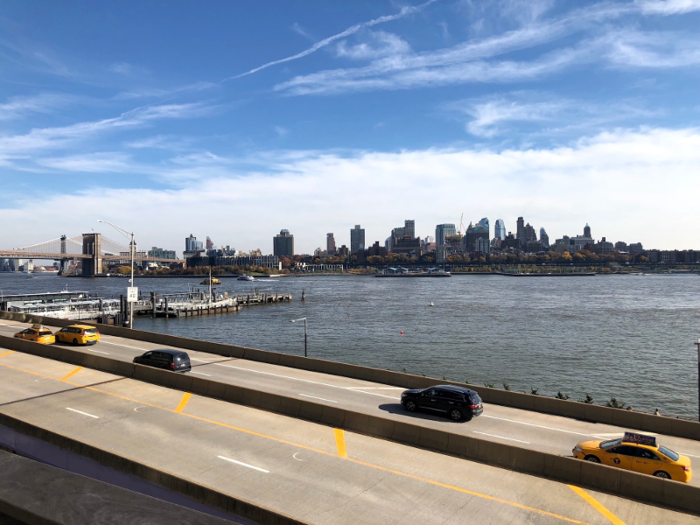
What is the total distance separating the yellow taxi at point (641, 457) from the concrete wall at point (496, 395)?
222 inches

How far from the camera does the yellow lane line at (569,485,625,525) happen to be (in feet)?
A: 39.3

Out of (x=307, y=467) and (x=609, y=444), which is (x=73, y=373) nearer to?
(x=307, y=467)

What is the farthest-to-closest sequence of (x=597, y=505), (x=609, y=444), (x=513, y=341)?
(x=513, y=341), (x=609, y=444), (x=597, y=505)

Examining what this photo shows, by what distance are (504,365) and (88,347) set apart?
34.1 meters

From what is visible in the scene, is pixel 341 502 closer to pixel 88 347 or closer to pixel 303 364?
pixel 303 364

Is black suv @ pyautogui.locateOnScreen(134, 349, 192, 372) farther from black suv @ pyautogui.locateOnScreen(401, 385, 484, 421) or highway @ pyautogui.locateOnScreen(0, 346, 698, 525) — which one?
black suv @ pyautogui.locateOnScreen(401, 385, 484, 421)

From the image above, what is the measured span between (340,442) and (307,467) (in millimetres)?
2403

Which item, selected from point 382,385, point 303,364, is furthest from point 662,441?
point 303,364

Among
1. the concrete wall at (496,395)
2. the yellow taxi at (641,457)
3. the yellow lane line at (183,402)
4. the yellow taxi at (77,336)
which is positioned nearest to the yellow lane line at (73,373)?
the yellow lane line at (183,402)

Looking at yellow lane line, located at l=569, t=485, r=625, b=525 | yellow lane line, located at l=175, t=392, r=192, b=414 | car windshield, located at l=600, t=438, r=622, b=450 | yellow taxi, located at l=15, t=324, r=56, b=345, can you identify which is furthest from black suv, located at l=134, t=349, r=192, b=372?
car windshield, located at l=600, t=438, r=622, b=450

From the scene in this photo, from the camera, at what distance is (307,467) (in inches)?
586

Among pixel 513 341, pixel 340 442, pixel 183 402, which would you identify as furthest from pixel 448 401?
pixel 513 341

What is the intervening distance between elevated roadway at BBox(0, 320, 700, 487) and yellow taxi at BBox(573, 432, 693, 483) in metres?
1.29

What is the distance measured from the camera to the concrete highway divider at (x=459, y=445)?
1284cm
